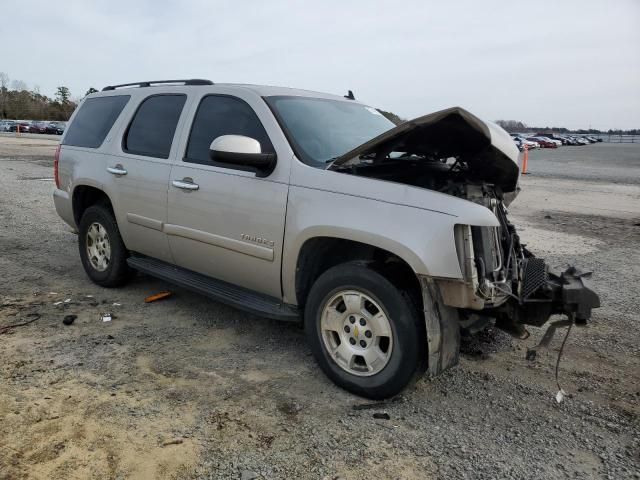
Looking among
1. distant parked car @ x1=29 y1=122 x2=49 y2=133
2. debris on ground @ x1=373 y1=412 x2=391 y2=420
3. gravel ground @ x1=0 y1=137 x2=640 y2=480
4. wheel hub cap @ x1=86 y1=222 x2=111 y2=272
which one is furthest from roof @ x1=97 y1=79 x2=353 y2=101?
distant parked car @ x1=29 y1=122 x2=49 y2=133

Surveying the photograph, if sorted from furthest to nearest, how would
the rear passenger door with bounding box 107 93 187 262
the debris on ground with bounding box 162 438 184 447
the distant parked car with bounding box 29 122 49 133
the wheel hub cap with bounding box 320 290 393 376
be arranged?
the distant parked car with bounding box 29 122 49 133 < the rear passenger door with bounding box 107 93 187 262 < the wheel hub cap with bounding box 320 290 393 376 < the debris on ground with bounding box 162 438 184 447

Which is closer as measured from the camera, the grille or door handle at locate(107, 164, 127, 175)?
the grille

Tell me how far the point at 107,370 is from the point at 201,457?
1271mm

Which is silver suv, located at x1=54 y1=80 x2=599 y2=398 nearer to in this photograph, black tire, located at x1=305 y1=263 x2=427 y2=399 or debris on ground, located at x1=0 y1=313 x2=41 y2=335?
black tire, located at x1=305 y1=263 x2=427 y2=399

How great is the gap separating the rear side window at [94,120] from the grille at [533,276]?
391 cm

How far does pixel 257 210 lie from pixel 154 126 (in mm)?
1649

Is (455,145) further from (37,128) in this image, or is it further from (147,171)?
(37,128)

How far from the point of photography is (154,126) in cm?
471

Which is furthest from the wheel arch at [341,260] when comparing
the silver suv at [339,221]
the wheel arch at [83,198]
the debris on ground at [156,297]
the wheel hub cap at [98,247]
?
the wheel arch at [83,198]

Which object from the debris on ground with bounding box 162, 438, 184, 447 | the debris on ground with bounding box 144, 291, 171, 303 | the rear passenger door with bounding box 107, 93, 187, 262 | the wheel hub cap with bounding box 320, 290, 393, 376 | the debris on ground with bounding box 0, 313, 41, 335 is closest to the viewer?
the debris on ground with bounding box 162, 438, 184, 447

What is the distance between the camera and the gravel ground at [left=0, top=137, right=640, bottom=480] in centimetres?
270

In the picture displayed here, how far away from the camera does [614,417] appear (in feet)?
10.4

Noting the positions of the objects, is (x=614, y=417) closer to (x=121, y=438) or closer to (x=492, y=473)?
(x=492, y=473)

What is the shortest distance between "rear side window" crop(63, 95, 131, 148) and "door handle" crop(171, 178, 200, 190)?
1.43 metres
